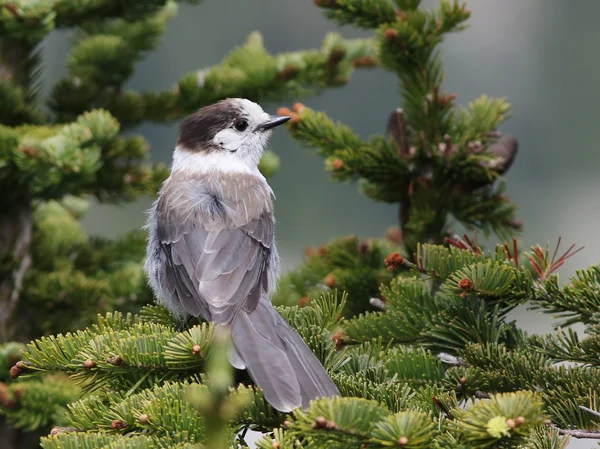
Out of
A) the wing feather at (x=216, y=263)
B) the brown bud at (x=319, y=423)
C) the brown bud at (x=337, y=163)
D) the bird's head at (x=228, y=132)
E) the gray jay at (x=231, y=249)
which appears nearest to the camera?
the brown bud at (x=319, y=423)

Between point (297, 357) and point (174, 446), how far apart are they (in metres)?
0.62

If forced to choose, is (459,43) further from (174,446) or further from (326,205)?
(174,446)

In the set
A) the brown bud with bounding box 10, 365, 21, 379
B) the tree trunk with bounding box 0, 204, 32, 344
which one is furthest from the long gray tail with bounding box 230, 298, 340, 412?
the tree trunk with bounding box 0, 204, 32, 344

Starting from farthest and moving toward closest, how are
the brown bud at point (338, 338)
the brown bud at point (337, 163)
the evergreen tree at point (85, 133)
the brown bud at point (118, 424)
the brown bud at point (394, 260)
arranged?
the evergreen tree at point (85, 133)
the brown bud at point (337, 163)
the brown bud at point (338, 338)
the brown bud at point (394, 260)
the brown bud at point (118, 424)

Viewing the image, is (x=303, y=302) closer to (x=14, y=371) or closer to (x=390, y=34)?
(x=390, y=34)

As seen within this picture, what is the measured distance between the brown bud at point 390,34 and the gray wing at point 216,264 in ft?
3.28

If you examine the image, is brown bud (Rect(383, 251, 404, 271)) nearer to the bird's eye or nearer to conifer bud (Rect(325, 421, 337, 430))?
conifer bud (Rect(325, 421, 337, 430))

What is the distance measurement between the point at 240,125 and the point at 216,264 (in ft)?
4.25

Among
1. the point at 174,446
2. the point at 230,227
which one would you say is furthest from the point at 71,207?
the point at 174,446

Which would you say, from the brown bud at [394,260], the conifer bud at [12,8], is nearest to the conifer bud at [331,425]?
the brown bud at [394,260]

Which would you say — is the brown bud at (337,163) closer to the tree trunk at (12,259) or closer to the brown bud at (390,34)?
the brown bud at (390,34)

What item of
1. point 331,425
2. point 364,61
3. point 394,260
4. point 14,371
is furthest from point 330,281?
point 331,425

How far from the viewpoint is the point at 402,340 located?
2.74 meters

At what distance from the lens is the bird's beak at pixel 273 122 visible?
385 centimetres
